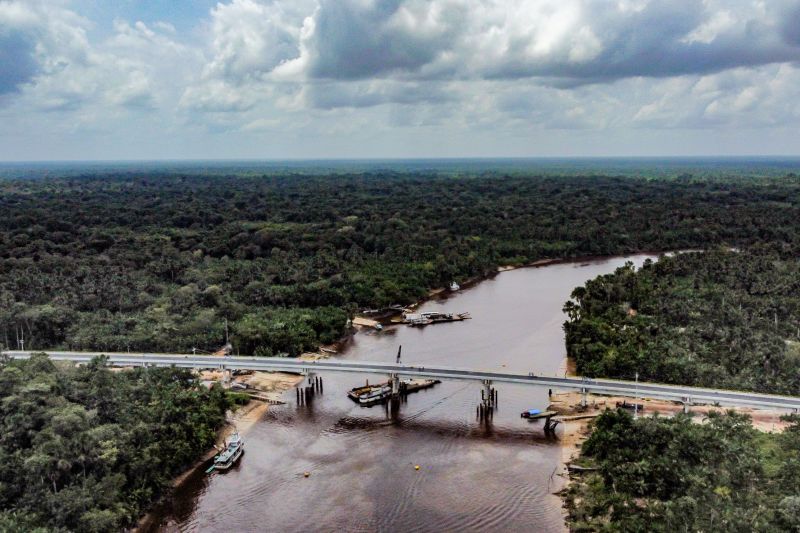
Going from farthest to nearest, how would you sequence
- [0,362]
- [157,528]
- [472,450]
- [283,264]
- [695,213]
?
[695,213] < [283,264] < [0,362] < [472,450] < [157,528]

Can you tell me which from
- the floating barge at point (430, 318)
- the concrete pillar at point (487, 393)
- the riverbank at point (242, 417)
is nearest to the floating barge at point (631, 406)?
the concrete pillar at point (487, 393)

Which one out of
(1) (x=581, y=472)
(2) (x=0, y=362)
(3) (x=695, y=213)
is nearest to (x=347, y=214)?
(3) (x=695, y=213)

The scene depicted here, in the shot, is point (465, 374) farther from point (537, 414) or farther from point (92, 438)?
point (92, 438)

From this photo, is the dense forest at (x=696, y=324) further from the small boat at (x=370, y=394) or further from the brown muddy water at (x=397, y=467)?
the small boat at (x=370, y=394)

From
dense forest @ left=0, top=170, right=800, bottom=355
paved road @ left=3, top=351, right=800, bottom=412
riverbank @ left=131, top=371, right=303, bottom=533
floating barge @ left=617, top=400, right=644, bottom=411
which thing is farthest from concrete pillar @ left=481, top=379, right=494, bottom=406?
dense forest @ left=0, top=170, right=800, bottom=355

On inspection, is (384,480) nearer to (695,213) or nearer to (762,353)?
(762,353)

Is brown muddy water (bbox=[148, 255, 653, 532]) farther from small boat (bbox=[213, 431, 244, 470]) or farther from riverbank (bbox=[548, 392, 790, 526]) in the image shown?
riverbank (bbox=[548, 392, 790, 526])
